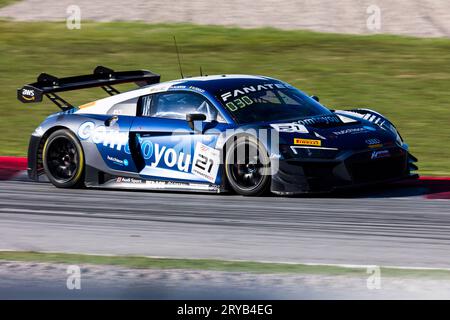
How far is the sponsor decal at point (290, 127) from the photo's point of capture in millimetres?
10578

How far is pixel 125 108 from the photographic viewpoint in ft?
38.6

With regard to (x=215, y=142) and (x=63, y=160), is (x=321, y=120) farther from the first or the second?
(x=63, y=160)

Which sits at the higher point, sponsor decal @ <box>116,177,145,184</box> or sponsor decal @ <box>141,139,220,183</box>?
sponsor decal @ <box>141,139,220,183</box>

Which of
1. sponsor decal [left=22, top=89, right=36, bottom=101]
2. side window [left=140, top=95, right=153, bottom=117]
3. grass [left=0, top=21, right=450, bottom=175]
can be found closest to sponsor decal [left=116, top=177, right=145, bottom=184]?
side window [left=140, top=95, right=153, bottom=117]

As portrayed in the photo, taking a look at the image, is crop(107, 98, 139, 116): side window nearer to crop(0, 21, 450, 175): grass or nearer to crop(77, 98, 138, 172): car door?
crop(77, 98, 138, 172): car door

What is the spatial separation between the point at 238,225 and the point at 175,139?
1.97 metres

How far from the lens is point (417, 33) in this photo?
20984 mm

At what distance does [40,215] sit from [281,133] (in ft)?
7.84

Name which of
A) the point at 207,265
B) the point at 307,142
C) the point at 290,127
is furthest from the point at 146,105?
the point at 207,265

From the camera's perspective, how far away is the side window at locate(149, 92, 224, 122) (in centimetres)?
1115

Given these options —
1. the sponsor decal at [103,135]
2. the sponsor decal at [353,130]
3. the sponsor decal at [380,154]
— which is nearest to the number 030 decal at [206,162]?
the sponsor decal at [103,135]

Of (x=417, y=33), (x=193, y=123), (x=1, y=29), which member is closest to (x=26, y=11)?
(x=1, y=29)

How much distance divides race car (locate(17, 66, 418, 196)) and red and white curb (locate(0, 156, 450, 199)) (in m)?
0.28

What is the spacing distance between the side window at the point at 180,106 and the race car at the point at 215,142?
10 millimetres
